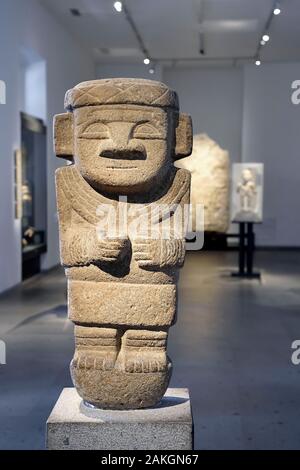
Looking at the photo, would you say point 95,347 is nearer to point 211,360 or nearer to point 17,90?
point 211,360

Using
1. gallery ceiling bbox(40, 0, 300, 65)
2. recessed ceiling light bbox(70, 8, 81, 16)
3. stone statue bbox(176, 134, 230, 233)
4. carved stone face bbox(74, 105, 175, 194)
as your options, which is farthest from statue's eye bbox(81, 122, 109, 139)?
stone statue bbox(176, 134, 230, 233)

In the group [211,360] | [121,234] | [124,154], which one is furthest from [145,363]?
[211,360]

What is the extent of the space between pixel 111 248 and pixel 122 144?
0.53m

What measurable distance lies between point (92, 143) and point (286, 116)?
37.3ft

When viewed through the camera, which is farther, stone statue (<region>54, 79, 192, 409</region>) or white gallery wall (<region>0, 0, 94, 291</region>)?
white gallery wall (<region>0, 0, 94, 291</region>)

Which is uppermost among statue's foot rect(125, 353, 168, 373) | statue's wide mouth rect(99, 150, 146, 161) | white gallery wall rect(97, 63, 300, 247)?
white gallery wall rect(97, 63, 300, 247)

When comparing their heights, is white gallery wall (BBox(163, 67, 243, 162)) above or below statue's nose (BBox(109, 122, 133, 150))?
above

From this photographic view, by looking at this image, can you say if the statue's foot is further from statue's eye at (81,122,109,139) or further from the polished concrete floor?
statue's eye at (81,122,109,139)

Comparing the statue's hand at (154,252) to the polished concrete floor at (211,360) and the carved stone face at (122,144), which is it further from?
the polished concrete floor at (211,360)

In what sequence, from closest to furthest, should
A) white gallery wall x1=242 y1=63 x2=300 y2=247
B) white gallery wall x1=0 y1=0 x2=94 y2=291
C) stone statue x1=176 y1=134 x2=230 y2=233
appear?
1. white gallery wall x1=0 y1=0 x2=94 y2=291
2. stone statue x1=176 y1=134 x2=230 y2=233
3. white gallery wall x1=242 y1=63 x2=300 y2=247

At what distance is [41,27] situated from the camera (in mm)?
10070

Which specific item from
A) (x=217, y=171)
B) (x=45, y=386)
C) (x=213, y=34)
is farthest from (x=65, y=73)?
(x=45, y=386)

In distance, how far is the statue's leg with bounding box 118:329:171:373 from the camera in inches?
130

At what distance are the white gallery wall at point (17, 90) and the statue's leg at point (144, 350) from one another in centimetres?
532
